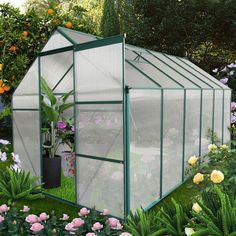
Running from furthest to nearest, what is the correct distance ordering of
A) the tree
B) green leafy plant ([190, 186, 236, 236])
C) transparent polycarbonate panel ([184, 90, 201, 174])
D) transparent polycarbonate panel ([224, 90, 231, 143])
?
the tree < transparent polycarbonate panel ([224, 90, 231, 143]) < transparent polycarbonate panel ([184, 90, 201, 174]) < green leafy plant ([190, 186, 236, 236])

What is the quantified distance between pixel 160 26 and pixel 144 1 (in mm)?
1189

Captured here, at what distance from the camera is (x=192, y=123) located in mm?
5840

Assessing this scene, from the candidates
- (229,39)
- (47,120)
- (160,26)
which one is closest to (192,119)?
(47,120)

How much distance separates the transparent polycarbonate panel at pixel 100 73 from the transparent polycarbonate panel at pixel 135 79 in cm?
19

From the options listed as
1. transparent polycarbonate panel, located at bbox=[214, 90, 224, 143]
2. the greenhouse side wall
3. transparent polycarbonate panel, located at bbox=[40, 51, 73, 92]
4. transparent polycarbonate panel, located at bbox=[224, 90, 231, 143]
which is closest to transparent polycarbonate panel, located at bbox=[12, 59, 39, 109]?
the greenhouse side wall

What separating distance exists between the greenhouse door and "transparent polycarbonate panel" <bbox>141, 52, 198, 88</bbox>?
1.58 metres

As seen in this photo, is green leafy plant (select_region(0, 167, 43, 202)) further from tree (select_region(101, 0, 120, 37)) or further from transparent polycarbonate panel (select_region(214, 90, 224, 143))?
tree (select_region(101, 0, 120, 37))

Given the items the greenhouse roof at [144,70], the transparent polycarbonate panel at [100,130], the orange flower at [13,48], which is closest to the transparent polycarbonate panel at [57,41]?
the greenhouse roof at [144,70]

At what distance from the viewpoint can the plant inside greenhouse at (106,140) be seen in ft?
8.84

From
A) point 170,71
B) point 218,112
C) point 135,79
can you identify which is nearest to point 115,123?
point 135,79

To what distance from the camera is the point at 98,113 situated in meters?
4.27

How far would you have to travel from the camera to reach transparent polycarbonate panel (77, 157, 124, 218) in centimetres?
409

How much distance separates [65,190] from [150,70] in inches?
97.7

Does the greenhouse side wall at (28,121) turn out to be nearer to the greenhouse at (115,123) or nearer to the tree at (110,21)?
the greenhouse at (115,123)
